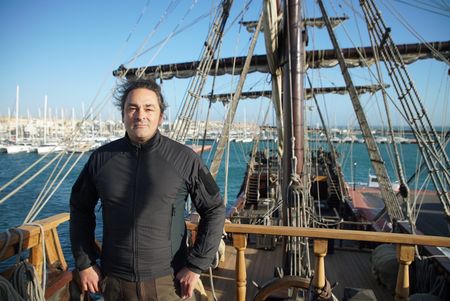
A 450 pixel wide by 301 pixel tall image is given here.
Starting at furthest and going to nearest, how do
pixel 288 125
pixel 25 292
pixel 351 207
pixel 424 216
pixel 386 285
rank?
pixel 424 216 → pixel 351 207 → pixel 288 125 → pixel 386 285 → pixel 25 292

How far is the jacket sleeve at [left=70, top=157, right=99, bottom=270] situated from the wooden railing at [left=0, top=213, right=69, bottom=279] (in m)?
0.60

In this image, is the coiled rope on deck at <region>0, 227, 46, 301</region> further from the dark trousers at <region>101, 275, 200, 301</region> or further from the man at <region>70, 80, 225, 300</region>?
the dark trousers at <region>101, 275, 200, 301</region>

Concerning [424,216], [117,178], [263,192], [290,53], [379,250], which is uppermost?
[290,53]

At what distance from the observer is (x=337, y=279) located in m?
4.68

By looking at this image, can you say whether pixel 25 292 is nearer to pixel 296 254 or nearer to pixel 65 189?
pixel 296 254

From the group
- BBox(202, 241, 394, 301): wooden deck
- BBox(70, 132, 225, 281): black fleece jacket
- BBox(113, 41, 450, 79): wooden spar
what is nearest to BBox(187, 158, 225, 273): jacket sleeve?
BBox(70, 132, 225, 281): black fleece jacket

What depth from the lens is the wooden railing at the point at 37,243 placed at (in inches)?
80.0

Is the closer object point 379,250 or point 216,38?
point 379,250

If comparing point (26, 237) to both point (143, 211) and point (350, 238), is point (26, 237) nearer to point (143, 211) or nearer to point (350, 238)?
point (143, 211)

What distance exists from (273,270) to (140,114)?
432cm

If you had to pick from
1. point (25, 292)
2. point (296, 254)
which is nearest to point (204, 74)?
point (296, 254)

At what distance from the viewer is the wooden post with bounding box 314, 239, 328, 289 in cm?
240

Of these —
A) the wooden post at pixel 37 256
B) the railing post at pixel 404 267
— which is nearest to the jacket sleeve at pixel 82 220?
the wooden post at pixel 37 256

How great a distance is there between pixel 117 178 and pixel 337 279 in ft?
14.0
